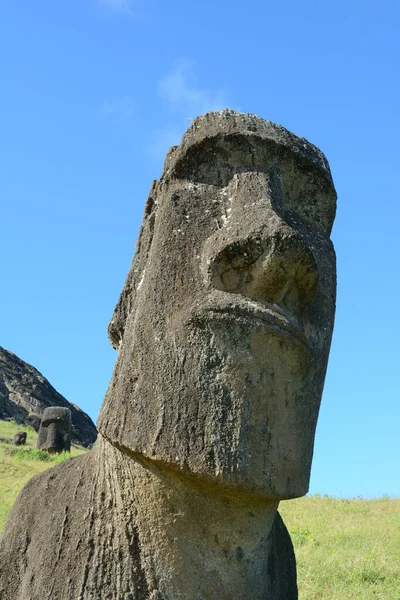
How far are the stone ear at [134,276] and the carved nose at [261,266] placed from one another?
43cm

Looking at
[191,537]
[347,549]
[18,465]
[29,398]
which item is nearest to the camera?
[191,537]

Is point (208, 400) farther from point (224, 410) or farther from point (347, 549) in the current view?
point (347, 549)

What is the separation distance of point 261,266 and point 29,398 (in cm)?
3212

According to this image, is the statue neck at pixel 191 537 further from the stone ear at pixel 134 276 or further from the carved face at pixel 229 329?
the stone ear at pixel 134 276

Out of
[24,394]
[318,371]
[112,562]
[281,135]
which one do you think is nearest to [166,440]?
[112,562]

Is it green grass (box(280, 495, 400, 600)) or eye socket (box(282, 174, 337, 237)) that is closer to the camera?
eye socket (box(282, 174, 337, 237))

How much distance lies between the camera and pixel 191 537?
8.61 ft

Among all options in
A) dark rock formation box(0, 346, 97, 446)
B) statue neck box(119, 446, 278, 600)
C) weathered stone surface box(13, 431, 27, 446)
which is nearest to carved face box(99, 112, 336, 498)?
statue neck box(119, 446, 278, 600)

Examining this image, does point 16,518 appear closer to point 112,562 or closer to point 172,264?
point 112,562

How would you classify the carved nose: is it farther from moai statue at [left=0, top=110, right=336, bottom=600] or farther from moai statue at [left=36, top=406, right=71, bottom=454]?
moai statue at [left=36, top=406, right=71, bottom=454]

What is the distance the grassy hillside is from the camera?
19.4 feet

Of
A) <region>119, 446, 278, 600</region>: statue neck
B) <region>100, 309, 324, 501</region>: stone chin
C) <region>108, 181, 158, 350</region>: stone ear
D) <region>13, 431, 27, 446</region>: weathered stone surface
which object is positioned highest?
<region>13, 431, 27, 446</region>: weathered stone surface

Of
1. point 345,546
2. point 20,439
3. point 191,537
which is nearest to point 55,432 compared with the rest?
point 20,439

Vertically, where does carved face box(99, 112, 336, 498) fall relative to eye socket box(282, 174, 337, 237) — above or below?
below
